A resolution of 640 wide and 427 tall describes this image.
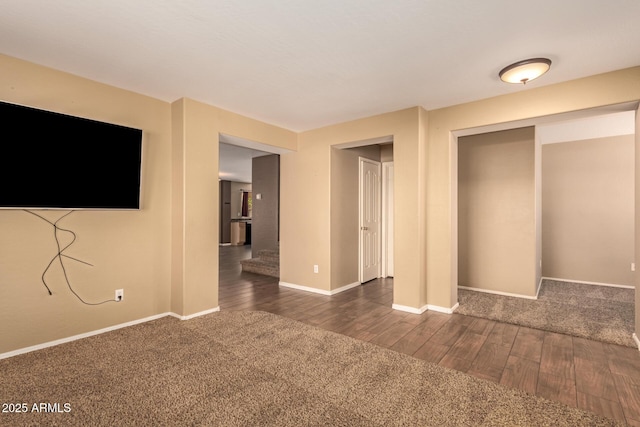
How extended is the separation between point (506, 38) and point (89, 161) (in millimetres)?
3580

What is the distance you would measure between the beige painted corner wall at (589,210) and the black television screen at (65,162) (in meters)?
6.35

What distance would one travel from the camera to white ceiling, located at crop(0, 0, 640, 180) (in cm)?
193

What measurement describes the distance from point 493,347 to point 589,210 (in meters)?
3.95

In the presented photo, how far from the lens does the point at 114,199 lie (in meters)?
2.97

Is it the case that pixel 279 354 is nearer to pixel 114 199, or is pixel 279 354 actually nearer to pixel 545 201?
→ pixel 114 199

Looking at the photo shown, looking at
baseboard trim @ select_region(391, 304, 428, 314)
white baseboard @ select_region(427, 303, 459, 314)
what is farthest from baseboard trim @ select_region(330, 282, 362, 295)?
white baseboard @ select_region(427, 303, 459, 314)

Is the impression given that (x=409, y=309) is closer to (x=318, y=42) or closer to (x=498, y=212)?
(x=498, y=212)

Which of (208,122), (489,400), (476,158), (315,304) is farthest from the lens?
(476,158)

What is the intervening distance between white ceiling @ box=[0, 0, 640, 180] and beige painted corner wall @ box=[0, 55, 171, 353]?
202 mm

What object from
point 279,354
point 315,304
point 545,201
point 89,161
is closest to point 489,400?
point 279,354

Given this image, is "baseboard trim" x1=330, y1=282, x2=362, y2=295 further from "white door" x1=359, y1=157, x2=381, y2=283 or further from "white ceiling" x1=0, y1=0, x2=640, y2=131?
"white ceiling" x1=0, y1=0, x2=640, y2=131

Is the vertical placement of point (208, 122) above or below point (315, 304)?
above

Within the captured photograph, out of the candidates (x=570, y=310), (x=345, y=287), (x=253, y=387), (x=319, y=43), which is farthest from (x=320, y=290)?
(x=319, y=43)

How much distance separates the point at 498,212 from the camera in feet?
14.8
